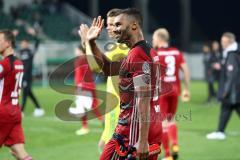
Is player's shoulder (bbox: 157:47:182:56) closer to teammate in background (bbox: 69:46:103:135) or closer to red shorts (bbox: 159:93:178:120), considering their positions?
Answer: red shorts (bbox: 159:93:178:120)

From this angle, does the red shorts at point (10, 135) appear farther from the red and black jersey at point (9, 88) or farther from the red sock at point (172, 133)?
the red sock at point (172, 133)

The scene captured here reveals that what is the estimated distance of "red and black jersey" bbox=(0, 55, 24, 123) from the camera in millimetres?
8195

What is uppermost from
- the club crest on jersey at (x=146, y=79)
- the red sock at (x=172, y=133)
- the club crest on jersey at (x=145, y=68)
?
the club crest on jersey at (x=145, y=68)

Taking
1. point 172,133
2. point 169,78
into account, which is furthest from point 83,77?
point 172,133

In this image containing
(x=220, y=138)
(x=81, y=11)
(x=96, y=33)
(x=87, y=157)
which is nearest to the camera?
(x=96, y=33)

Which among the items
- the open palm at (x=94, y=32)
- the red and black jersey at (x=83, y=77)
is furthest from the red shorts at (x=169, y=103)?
the open palm at (x=94, y=32)

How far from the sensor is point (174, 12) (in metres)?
38.5

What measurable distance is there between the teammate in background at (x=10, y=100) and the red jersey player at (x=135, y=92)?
2351 millimetres

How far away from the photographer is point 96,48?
6074 millimetres

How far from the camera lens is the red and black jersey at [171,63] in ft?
36.9

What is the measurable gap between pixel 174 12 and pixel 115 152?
108ft

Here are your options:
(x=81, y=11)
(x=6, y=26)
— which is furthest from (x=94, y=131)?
(x=81, y=11)

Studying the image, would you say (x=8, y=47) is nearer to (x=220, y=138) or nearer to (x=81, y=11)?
(x=220, y=138)

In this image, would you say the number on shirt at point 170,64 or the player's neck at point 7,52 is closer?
the player's neck at point 7,52
